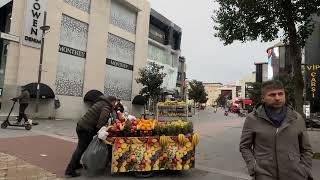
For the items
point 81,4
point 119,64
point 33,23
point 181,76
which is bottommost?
point 119,64

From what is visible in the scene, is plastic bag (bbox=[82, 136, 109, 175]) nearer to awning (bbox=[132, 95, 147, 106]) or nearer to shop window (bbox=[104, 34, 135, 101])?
shop window (bbox=[104, 34, 135, 101])

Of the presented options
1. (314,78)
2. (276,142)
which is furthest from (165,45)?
(276,142)

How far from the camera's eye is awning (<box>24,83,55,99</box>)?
2356cm

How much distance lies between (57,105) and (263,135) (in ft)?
78.5

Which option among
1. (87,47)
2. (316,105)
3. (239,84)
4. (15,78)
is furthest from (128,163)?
(239,84)

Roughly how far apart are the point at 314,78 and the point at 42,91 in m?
21.6

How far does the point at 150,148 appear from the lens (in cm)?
748

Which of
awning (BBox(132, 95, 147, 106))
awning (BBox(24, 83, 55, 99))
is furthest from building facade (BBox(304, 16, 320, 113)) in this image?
awning (BBox(24, 83, 55, 99))

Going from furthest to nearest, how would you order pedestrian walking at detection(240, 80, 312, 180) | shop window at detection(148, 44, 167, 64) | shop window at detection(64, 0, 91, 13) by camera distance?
shop window at detection(148, 44, 167, 64) < shop window at detection(64, 0, 91, 13) < pedestrian walking at detection(240, 80, 312, 180)

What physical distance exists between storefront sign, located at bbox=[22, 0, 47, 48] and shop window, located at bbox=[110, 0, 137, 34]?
373 inches

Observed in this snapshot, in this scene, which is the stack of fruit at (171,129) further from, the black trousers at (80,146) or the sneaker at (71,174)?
the sneaker at (71,174)

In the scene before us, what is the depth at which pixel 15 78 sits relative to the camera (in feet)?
77.2

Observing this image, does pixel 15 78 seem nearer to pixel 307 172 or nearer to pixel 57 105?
pixel 57 105

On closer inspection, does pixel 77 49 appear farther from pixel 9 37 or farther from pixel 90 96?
pixel 9 37
